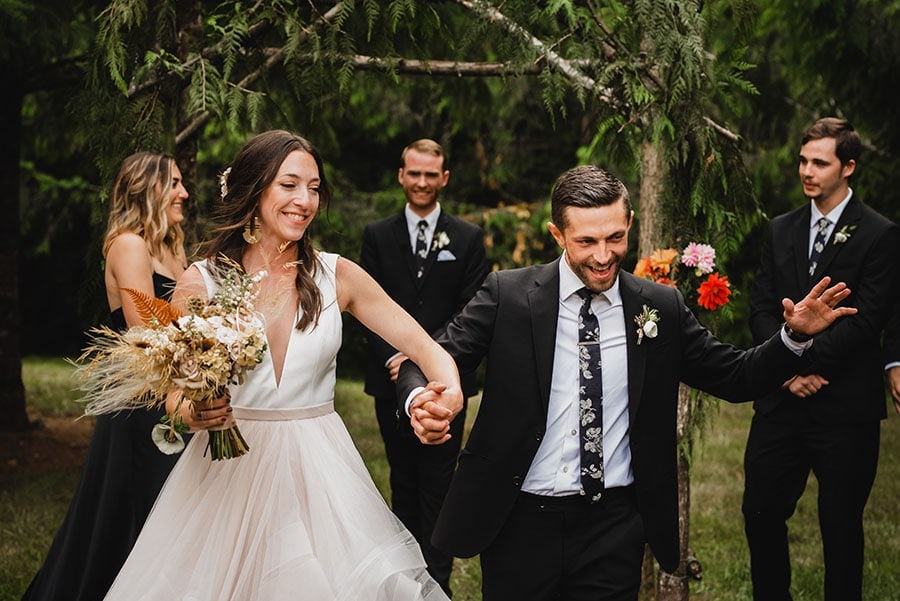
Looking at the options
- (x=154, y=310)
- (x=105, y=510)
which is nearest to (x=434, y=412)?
(x=154, y=310)

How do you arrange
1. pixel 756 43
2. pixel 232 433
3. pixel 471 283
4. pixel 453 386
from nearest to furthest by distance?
pixel 232 433, pixel 453 386, pixel 471 283, pixel 756 43

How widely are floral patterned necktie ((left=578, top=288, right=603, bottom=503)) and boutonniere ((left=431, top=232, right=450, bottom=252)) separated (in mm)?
2730

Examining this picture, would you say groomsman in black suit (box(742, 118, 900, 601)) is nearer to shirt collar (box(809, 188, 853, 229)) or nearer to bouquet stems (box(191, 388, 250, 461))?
shirt collar (box(809, 188, 853, 229))

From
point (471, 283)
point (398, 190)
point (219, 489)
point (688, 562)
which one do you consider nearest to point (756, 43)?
point (398, 190)

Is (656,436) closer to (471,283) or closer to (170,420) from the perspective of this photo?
(170,420)

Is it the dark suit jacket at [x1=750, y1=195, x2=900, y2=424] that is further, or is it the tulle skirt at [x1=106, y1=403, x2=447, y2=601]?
the dark suit jacket at [x1=750, y1=195, x2=900, y2=424]

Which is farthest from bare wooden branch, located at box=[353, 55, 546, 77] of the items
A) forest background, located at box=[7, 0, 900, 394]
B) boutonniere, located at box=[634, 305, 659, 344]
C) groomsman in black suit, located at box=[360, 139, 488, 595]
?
boutonniere, located at box=[634, 305, 659, 344]

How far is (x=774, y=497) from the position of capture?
15.9 ft

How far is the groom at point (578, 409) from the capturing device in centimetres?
350

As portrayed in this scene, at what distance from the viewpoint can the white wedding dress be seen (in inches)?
126

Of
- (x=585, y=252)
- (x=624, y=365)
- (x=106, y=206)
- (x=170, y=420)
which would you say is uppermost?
(x=106, y=206)

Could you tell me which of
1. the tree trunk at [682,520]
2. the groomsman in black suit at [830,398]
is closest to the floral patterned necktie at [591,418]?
the groomsman in black suit at [830,398]

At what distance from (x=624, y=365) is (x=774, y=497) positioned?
173 cm

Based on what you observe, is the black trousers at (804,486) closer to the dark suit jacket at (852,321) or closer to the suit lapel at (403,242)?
Result: the dark suit jacket at (852,321)
